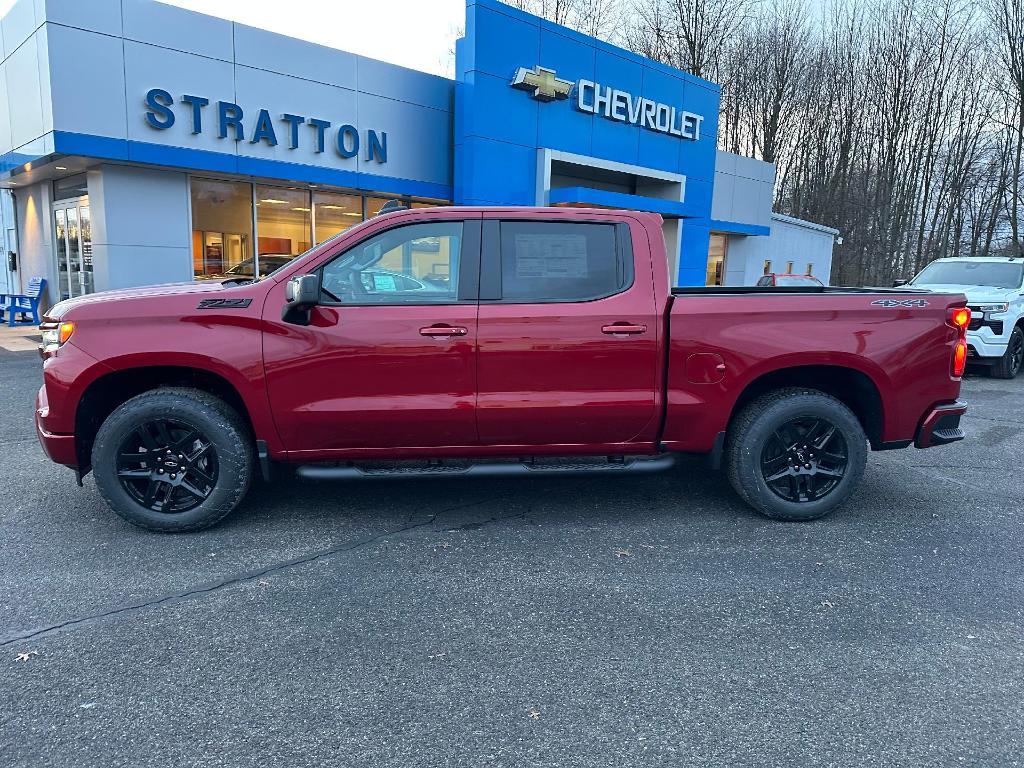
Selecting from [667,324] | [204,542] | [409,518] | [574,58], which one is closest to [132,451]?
[204,542]

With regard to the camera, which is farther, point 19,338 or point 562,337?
point 19,338

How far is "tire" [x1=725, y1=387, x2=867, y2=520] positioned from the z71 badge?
0.65 m

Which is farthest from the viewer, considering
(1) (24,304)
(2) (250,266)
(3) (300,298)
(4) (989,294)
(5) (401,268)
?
(1) (24,304)

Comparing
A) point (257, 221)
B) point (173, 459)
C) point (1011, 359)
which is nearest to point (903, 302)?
point (173, 459)

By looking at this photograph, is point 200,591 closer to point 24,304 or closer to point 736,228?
point 24,304

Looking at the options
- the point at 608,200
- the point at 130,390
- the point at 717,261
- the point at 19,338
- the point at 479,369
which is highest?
the point at 608,200

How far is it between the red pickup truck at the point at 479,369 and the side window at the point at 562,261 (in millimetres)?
13

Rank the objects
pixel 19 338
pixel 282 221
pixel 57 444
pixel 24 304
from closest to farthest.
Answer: pixel 57 444
pixel 19 338
pixel 282 221
pixel 24 304

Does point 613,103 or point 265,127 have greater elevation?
point 613,103

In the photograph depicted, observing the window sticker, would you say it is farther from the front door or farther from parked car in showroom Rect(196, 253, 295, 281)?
parked car in showroom Rect(196, 253, 295, 281)

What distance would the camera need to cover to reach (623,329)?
13.9 ft

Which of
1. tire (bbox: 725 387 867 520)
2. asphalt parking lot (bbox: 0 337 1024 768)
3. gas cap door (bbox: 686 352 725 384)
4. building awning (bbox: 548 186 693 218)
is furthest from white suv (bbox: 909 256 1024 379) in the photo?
gas cap door (bbox: 686 352 725 384)

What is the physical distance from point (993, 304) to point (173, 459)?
1124cm

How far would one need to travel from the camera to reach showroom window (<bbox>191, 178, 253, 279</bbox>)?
43.7 feet
